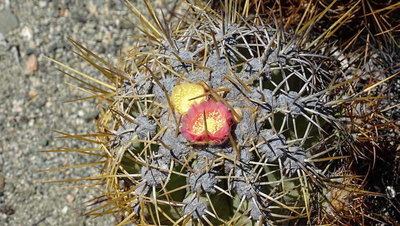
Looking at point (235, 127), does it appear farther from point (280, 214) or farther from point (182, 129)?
point (280, 214)

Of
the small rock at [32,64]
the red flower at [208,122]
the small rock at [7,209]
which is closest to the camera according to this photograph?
the red flower at [208,122]

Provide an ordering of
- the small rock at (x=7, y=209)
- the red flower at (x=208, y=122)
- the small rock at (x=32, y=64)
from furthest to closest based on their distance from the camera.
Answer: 1. the small rock at (x=32, y=64)
2. the small rock at (x=7, y=209)
3. the red flower at (x=208, y=122)

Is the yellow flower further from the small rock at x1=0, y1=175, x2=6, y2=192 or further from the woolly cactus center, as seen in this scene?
the small rock at x1=0, y1=175, x2=6, y2=192

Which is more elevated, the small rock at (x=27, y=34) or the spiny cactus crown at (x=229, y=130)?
the spiny cactus crown at (x=229, y=130)

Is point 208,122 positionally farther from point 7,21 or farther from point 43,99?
point 7,21

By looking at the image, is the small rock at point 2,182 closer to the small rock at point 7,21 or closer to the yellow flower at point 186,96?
the small rock at point 7,21

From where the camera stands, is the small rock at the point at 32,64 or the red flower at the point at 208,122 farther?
the small rock at the point at 32,64

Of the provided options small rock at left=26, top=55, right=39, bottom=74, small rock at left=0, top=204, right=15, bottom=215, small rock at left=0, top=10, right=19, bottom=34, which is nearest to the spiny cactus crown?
small rock at left=0, top=204, right=15, bottom=215

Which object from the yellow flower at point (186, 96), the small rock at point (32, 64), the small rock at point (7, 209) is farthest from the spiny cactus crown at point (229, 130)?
the small rock at point (32, 64)

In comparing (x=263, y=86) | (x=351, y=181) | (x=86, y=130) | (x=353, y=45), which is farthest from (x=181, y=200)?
(x=86, y=130)
